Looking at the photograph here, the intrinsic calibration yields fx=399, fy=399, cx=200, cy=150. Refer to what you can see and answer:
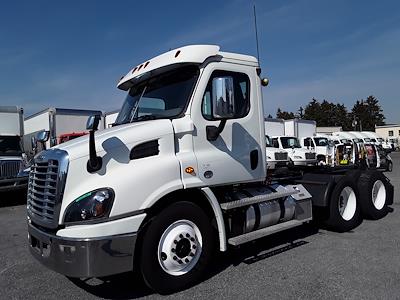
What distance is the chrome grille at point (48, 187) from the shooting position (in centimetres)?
413

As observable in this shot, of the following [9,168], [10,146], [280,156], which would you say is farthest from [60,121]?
[280,156]

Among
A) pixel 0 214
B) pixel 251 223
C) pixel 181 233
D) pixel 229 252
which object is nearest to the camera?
pixel 181 233

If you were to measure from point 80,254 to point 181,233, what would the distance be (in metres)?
1.17

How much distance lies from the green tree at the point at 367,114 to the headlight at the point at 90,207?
102 meters

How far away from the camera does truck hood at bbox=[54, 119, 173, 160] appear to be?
170 inches

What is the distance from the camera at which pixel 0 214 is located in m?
10.8

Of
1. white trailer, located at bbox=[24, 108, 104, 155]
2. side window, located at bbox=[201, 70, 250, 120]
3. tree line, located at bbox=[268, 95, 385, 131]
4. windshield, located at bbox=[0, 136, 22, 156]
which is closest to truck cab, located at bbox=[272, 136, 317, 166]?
white trailer, located at bbox=[24, 108, 104, 155]

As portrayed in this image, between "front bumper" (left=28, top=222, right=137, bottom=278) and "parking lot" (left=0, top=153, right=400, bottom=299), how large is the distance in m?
0.62

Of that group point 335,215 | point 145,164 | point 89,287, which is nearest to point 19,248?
A: point 89,287

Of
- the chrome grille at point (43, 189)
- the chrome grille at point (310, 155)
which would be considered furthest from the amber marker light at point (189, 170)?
the chrome grille at point (310, 155)

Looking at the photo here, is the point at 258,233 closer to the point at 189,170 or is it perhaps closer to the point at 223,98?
the point at 189,170

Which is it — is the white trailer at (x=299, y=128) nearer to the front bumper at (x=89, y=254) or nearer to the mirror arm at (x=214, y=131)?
the mirror arm at (x=214, y=131)

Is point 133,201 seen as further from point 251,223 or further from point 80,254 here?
point 251,223

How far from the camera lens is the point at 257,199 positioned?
5535 mm
